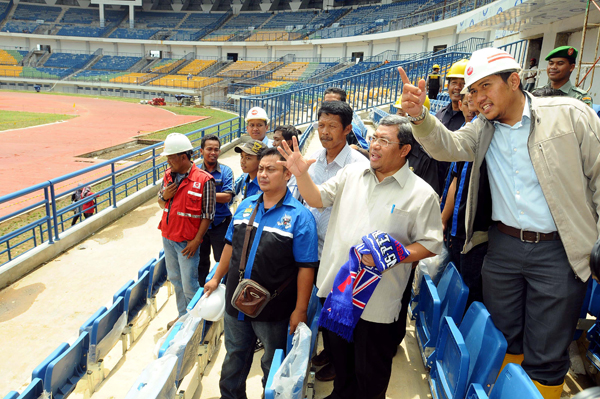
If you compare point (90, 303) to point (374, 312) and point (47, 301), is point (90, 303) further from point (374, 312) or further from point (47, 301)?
point (374, 312)

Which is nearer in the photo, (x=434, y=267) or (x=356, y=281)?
(x=356, y=281)

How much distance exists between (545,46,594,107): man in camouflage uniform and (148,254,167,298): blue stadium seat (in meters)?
4.50

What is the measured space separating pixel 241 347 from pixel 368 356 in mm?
817

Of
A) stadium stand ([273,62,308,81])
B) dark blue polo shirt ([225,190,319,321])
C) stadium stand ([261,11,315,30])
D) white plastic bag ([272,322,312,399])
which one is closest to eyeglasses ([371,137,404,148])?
dark blue polo shirt ([225,190,319,321])

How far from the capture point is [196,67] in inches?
1821

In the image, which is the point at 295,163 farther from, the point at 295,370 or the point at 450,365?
the point at 450,365

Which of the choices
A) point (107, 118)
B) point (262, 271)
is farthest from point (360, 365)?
point (107, 118)

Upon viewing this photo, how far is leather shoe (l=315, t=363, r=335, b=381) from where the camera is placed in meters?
2.87

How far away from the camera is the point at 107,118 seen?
80.4 feet

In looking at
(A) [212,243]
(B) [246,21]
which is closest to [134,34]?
(B) [246,21]

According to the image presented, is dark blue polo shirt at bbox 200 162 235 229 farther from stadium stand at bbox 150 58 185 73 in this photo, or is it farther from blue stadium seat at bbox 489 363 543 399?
stadium stand at bbox 150 58 185 73

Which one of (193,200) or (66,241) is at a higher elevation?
(193,200)

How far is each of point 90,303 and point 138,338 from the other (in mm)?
1257

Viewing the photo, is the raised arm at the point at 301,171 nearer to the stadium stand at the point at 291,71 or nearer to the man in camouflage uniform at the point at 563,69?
the man in camouflage uniform at the point at 563,69
